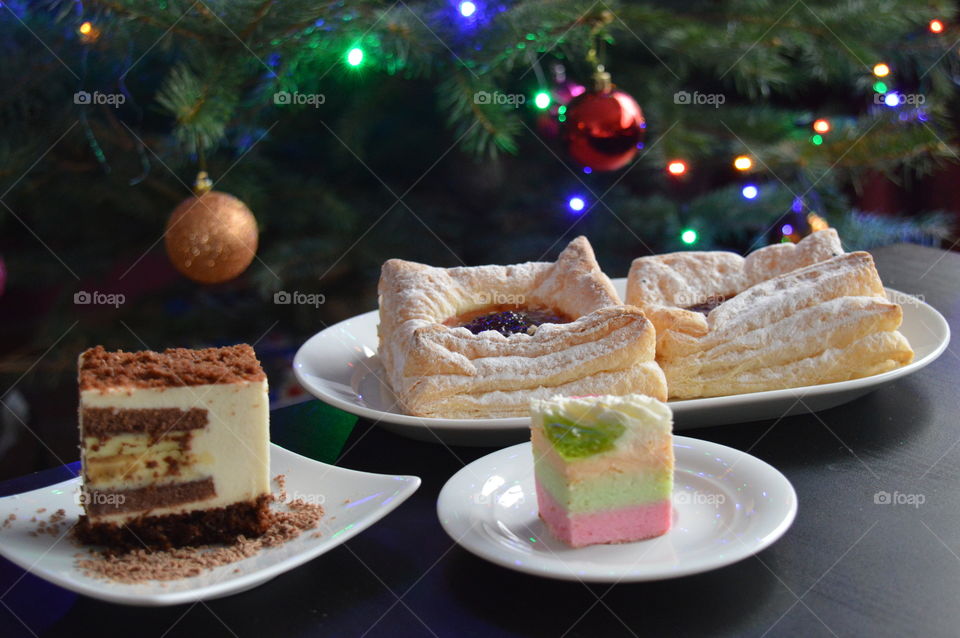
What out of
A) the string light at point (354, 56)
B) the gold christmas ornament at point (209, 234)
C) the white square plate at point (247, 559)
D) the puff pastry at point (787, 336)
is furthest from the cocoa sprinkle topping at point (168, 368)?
the string light at point (354, 56)

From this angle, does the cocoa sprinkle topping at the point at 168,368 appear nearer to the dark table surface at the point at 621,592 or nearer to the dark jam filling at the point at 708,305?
the dark table surface at the point at 621,592

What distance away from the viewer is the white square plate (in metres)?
1.04

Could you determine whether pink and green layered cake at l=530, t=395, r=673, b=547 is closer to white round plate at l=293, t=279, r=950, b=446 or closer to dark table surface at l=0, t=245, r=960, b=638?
dark table surface at l=0, t=245, r=960, b=638

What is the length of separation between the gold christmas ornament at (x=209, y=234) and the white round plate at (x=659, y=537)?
103 centimetres

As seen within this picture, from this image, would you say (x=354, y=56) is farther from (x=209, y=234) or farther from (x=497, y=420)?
(x=497, y=420)

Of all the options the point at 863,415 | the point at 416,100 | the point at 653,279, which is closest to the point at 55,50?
the point at 416,100

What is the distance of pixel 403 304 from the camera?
1.72m

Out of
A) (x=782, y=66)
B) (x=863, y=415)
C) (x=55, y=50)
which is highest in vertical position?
(x=55, y=50)

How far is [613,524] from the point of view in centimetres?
114

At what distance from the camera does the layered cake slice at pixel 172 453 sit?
120 centimetres

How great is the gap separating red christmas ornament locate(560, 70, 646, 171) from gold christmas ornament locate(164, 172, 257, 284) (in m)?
0.80

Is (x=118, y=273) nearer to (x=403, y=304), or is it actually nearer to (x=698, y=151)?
(x=403, y=304)

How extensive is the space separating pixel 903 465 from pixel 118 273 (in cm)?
190

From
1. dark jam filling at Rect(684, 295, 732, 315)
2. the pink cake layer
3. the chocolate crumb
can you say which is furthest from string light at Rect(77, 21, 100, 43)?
the pink cake layer
